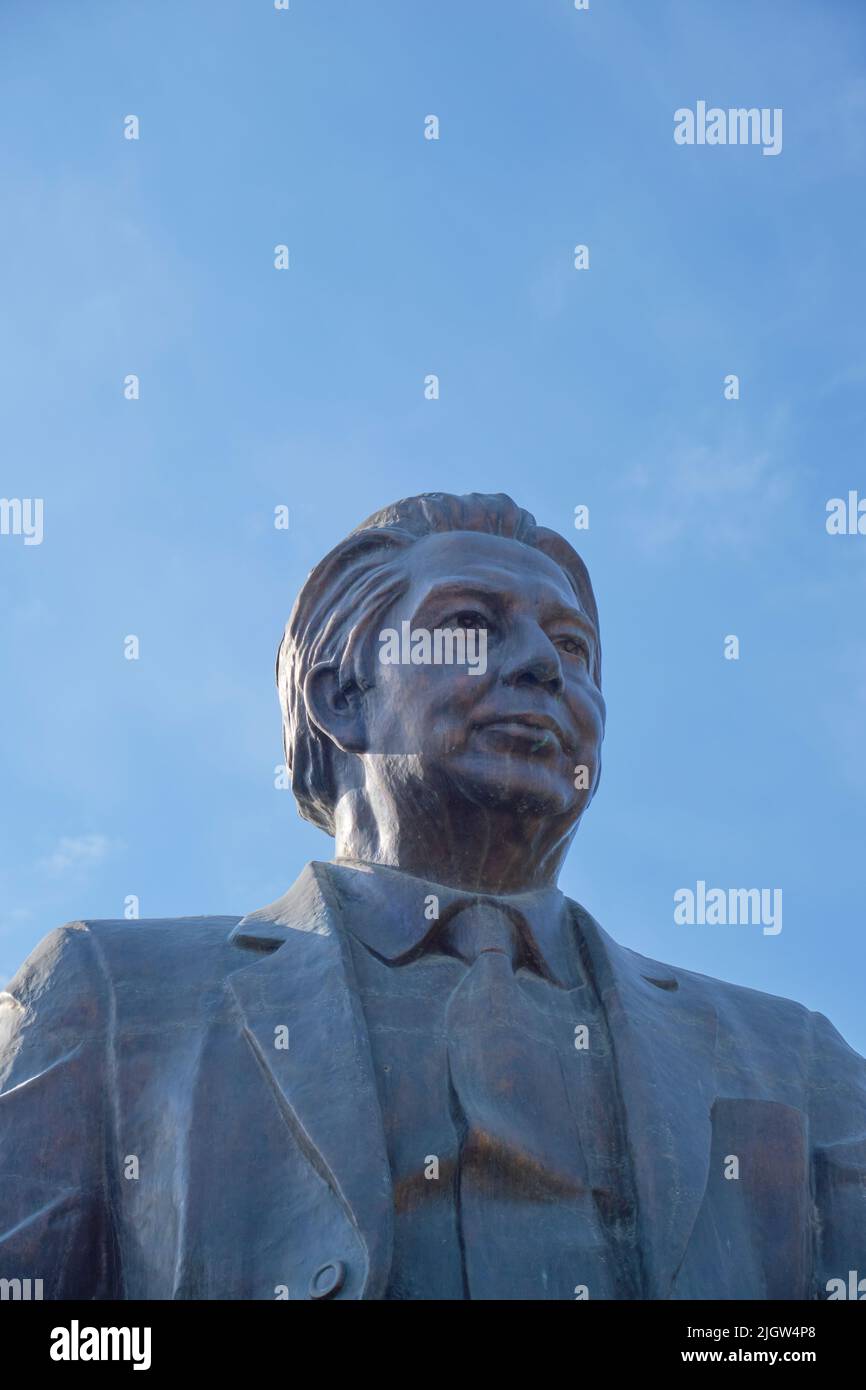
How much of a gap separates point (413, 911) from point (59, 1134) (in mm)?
1879

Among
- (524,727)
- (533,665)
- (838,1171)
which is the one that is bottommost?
(838,1171)

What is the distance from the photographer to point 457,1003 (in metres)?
11.0

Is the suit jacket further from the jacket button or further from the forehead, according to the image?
the forehead

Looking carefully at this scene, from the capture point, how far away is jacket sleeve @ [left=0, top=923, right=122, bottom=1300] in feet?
34.2

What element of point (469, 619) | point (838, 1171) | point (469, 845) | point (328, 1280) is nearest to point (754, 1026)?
point (838, 1171)

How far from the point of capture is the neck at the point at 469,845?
38.1 ft

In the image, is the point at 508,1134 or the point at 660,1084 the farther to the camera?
the point at 660,1084

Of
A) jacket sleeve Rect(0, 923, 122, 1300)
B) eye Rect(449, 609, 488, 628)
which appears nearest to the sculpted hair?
eye Rect(449, 609, 488, 628)

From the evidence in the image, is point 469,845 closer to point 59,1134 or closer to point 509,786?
point 509,786

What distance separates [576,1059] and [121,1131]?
200cm

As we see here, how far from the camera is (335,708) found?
12.4 m

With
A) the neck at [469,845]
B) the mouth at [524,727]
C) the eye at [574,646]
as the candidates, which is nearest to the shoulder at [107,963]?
the neck at [469,845]
